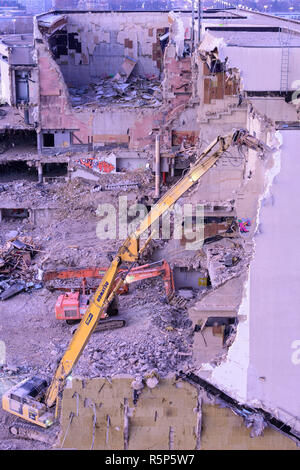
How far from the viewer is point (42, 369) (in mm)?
14961

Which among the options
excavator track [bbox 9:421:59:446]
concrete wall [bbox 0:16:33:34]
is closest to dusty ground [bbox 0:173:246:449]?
excavator track [bbox 9:421:59:446]

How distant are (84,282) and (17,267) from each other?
3454 mm

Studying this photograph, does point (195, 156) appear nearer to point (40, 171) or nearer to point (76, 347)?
point (40, 171)

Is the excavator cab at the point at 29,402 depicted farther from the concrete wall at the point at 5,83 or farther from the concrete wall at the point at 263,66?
A: the concrete wall at the point at 5,83

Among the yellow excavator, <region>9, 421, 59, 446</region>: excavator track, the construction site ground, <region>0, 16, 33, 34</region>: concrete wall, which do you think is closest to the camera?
<region>9, 421, 59, 446</region>: excavator track

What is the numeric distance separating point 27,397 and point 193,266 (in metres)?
6.50

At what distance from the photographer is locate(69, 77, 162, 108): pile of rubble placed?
1154 inches

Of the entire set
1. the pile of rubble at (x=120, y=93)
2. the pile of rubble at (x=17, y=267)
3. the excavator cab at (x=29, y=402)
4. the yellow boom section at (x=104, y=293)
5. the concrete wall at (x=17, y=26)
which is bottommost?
the excavator cab at (x=29, y=402)

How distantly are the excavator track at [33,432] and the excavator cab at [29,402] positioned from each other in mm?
105

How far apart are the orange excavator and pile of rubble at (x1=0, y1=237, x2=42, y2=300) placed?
114cm

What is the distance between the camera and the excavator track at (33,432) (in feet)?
41.7

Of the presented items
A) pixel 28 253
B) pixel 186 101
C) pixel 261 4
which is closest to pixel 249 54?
pixel 28 253

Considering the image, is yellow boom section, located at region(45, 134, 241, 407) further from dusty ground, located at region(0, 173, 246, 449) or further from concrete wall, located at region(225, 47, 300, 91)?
concrete wall, located at region(225, 47, 300, 91)

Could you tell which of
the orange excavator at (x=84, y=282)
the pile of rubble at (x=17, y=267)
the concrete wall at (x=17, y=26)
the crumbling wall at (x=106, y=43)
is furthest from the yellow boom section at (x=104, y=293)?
the concrete wall at (x=17, y=26)
